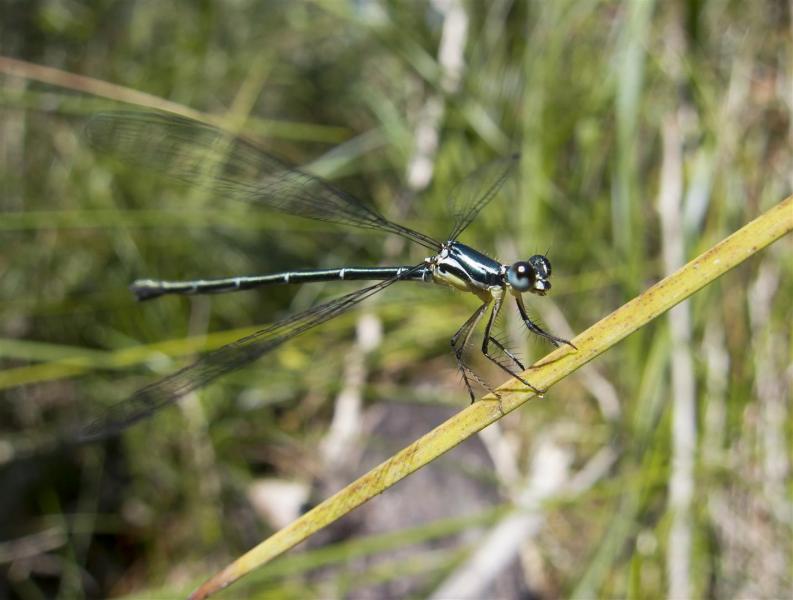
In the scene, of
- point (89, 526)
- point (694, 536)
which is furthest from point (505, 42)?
point (89, 526)

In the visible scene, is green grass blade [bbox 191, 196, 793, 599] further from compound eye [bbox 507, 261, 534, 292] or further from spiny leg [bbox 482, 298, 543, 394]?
compound eye [bbox 507, 261, 534, 292]

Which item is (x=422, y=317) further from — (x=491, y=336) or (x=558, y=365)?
(x=558, y=365)

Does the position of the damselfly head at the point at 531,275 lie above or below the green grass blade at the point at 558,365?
above

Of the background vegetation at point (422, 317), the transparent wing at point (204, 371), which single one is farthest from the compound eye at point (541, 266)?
the background vegetation at point (422, 317)

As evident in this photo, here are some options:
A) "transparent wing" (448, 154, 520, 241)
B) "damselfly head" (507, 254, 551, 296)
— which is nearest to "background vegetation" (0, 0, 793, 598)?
"transparent wing" (448, 154, 520, 241)

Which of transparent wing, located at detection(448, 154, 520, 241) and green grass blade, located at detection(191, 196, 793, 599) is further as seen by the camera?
transparent wing, located at detection(448, 154, 520, 241)

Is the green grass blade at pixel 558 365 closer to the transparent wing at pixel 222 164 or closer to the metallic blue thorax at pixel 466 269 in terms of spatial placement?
the metallic blue thorax at pixel 466 269
